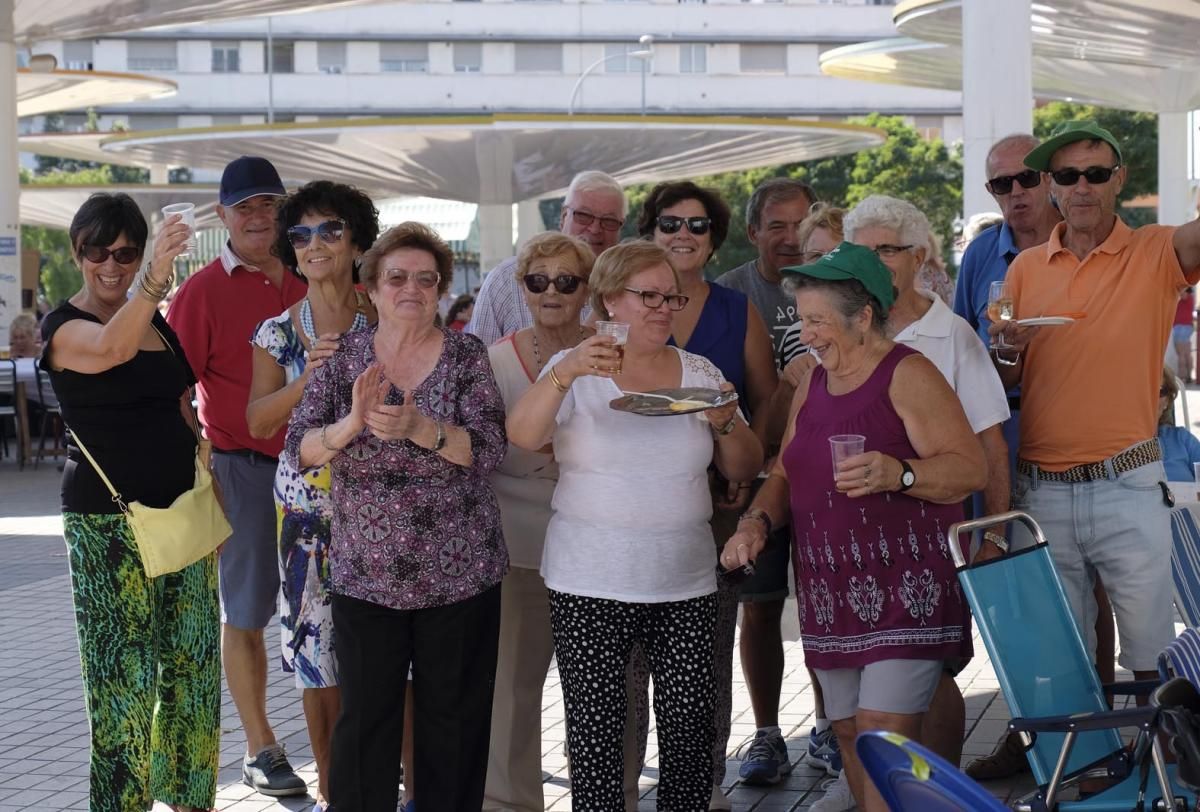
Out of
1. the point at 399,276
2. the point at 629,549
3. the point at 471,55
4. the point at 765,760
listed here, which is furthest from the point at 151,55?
the point at 629,549

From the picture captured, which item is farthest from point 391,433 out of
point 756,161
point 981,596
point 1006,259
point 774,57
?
point 774,57

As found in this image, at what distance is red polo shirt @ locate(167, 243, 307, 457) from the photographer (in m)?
5.82

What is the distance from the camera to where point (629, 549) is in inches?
182

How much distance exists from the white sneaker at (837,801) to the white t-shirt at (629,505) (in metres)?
1.21

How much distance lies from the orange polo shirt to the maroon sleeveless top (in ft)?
2.80

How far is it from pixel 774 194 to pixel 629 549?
7.64ft

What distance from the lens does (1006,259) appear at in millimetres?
6012

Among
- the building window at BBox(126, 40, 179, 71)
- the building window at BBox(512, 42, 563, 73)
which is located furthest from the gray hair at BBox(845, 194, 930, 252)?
the building window at BBox(126, 40, 179, 71)

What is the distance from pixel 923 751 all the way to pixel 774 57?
81581 millimetres

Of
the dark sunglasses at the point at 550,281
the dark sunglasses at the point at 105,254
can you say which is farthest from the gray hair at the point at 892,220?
the dark sunglasses at the point at 105,254

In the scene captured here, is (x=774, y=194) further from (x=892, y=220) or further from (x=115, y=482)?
(x=115, y=482)

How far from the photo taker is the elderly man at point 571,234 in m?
5.94

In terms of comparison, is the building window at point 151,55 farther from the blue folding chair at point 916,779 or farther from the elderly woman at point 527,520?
the blue folding chair at point 916,779

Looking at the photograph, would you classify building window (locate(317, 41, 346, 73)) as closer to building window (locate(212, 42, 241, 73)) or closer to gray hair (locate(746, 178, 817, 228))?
building window (locate(212, 42, 241, 73))
